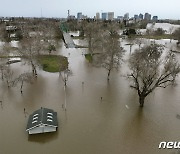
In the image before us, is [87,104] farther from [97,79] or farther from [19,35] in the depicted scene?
[19,35]

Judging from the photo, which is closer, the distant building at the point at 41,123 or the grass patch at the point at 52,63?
the distant building at the point at 41,123

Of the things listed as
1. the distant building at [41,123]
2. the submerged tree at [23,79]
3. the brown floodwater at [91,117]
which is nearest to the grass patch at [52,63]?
the brown floodwater at [91,117]

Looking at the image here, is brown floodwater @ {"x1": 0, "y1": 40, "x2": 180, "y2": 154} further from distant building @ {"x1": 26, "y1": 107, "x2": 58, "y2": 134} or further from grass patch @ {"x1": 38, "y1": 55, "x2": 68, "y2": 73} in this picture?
grass patch @ {"x1": 38, "y1": 55, "x2": 68, "y2": 73}

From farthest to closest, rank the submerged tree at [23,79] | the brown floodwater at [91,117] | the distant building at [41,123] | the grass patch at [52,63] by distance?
the grass patch at [52,63] → the submerged tree at [23,79] → the distant building at [41,123] → the brown floodwater at [91,117]

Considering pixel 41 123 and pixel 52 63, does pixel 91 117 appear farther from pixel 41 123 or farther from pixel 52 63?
pixel 52 63

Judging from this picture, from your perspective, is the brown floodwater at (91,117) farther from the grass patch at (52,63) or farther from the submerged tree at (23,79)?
the grass patch at (52,63)

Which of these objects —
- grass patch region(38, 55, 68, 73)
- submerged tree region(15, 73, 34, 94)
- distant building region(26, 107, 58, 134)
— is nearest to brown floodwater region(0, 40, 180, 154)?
distant building region(26, 107, 58, 134)

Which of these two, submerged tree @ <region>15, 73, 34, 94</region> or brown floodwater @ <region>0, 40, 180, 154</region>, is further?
submerged tree @ <region>15, 73, 34, 94</region>
